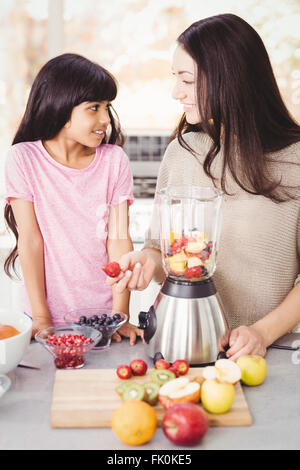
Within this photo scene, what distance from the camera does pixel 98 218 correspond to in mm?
1839

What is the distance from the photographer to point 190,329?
1.19 meters

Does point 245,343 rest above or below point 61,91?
below

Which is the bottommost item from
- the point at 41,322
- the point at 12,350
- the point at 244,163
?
the point at 41,322

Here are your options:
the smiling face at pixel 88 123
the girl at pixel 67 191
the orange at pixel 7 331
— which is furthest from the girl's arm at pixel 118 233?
the orange at pixel 7 331

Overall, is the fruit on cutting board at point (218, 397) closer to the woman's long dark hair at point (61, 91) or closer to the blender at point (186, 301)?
the blender at point (186, 301)

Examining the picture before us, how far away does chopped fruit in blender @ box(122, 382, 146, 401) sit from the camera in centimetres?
102

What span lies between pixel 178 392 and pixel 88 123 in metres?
0.97

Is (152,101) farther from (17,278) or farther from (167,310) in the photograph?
(167,310)

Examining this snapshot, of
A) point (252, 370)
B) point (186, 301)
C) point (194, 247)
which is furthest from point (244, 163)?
point (252, 370)

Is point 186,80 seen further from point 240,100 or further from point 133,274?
point 133,274

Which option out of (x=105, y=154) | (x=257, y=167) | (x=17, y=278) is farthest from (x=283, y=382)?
(x=17, y=278)

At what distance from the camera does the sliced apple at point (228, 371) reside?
3.59ft

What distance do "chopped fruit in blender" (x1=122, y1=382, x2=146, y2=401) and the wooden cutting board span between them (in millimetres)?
28

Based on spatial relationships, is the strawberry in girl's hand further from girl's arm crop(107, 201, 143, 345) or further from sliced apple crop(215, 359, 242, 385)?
girl's arm crop(107, 201, 143, 345)
